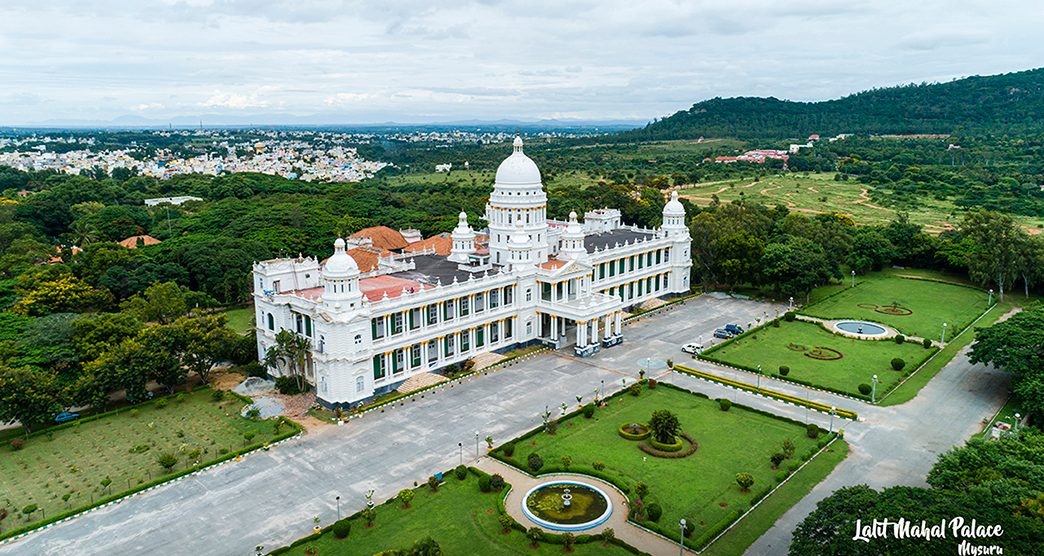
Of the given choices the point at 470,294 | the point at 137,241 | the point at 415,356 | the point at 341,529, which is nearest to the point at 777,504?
the point at 341,529

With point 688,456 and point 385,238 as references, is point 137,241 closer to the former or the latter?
point 385,238

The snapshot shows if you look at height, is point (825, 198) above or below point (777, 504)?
above

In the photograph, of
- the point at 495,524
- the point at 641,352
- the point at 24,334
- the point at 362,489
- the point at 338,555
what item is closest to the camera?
the point at 338,555

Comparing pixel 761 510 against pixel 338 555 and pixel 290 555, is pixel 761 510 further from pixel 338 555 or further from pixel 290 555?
pixel 290 555

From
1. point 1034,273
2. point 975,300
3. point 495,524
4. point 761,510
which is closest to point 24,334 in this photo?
point 495,524

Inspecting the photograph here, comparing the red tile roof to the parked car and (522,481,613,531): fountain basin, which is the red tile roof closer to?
the parked car

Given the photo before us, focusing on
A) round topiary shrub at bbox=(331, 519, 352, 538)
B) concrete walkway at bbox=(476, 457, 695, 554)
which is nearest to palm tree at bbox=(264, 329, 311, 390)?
concrete walkway at bbox=(476, 457, 695, 554)

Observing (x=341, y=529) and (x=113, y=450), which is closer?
(x=341, y=529)
